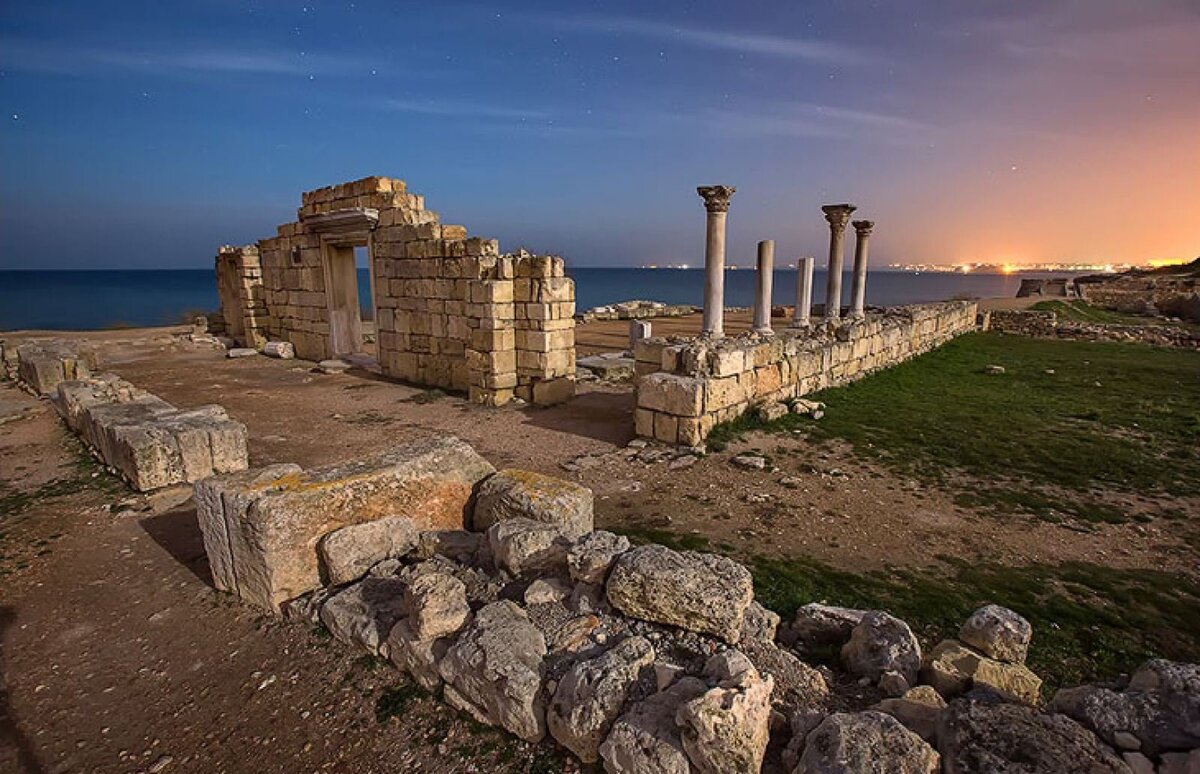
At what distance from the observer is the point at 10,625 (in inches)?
156

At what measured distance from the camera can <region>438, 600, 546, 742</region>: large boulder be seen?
2684 millimetres

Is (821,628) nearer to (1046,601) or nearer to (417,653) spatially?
(1046,601)

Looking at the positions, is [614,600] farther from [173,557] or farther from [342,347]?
[342,347]

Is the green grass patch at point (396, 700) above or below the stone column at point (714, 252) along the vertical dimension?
below

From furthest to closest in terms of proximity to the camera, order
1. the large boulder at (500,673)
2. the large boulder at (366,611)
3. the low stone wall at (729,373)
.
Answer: the low stone wall at (729,373), the large boulder at (366,611), the large boulder at (500,673)

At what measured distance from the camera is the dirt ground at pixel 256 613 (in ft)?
9.44

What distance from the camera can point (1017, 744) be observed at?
79.7 inches

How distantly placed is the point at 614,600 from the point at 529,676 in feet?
2.01

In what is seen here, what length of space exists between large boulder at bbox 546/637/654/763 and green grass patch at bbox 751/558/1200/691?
140 cm

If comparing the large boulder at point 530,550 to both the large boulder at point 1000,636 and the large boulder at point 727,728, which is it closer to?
the large boulder at point 727,728

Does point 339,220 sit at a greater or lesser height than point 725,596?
greater

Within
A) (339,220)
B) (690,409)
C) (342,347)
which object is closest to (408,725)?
(690,409)

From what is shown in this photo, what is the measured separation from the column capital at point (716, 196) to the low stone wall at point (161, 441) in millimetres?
11385

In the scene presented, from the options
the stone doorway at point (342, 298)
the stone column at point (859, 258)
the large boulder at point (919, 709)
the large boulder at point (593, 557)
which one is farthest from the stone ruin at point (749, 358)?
the stone doorway at point (342, 298)
